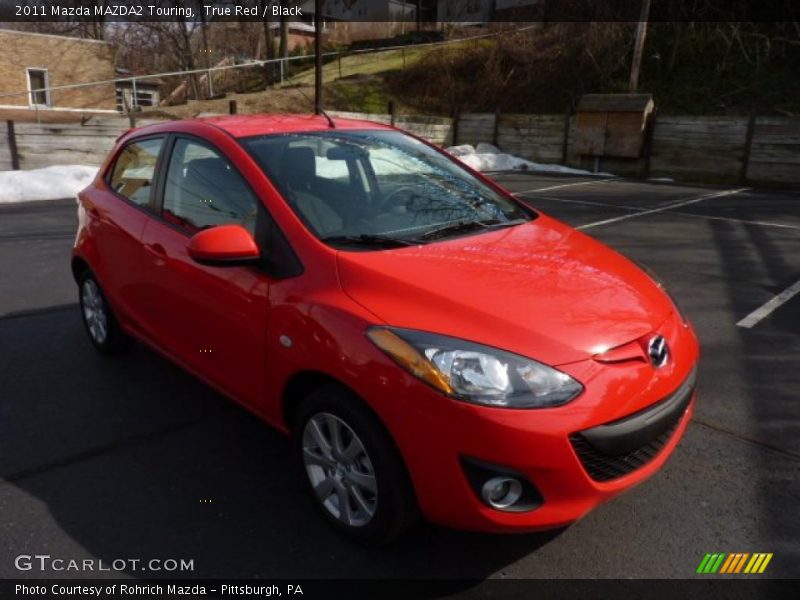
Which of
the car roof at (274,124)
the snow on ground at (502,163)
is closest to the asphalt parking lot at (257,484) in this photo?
the car roof at (274,124)

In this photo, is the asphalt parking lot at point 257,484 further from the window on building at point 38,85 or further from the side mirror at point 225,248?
the window on building at point 38,85

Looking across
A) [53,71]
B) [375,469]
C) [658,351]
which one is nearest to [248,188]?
[375,469]

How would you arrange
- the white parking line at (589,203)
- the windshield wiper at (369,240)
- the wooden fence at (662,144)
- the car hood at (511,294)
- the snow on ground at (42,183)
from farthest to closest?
1. the wooden fence at (662,144)
2. the snow on ground at (42,183)
3. the white parking line at (589,203)
4. the windshield wiper at (369,240)
5. the car hood at (511,294)

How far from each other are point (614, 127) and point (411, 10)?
32.3 metres

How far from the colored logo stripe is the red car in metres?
0.40

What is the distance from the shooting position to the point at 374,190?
3.11 meters

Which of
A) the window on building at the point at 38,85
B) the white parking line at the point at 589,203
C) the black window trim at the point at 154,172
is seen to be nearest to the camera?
the black window trim at the point at 154,172

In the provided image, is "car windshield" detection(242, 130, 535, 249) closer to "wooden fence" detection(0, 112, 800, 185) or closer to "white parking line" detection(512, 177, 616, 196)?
"white parking line" detection(512, 177, 616, 196)

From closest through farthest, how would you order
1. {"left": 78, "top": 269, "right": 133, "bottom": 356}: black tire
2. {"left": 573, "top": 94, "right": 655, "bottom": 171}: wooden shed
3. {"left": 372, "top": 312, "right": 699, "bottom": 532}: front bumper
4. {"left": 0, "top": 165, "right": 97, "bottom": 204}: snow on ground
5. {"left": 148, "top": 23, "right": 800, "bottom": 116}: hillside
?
{"left": 372, "top": 312, "right": 699, "bottom": 532}: front bumper < {"left": 78, "top": 269, "right": 133, "bottom": 356}: black tire < {"left": 0, "top": 165, "right": 97, "bottom": 204}: snow on ground < {"left": 573, "top": 94, "right": 655, "bottom": 171}: wooden shed < {"left": 148, "top": 23, "right": 800, "bottom": 116}: hillside

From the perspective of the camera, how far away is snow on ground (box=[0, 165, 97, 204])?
38.5ft

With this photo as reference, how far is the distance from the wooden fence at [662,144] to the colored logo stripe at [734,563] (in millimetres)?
12986

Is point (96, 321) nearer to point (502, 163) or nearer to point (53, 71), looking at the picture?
point (502, 163)

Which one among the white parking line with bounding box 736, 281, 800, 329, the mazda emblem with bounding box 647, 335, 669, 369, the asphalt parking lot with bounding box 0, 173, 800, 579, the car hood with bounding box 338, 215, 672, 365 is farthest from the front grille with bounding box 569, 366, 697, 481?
the white parking line with bounding box 736, 281, 800, 329

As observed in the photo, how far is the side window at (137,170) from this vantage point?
357 cm
